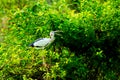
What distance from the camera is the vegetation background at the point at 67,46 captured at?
21.8 ft

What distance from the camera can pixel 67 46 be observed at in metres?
7.23

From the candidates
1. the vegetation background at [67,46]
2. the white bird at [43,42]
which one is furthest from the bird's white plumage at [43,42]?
the vegetation background at [67,46]

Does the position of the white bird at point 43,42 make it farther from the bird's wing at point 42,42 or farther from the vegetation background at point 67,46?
the vegetation background at point 67,46

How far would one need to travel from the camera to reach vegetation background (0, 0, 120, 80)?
6.65 m

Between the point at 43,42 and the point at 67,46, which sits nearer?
the point at 43,42

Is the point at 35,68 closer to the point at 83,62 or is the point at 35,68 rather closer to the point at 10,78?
the point at 10,78

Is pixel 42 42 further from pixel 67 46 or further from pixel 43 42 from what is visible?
pixel 67 46

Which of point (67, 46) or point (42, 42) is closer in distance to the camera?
point (42, 42)

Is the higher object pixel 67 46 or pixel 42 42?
pixel 42 42

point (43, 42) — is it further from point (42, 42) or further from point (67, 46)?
point (67, 46)

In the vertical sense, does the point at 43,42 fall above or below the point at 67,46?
above

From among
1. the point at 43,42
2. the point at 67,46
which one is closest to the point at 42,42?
Result: the point at 43,42

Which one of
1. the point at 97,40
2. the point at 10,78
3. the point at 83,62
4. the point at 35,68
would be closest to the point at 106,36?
the point at 97,40

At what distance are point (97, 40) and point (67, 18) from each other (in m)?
0.74
